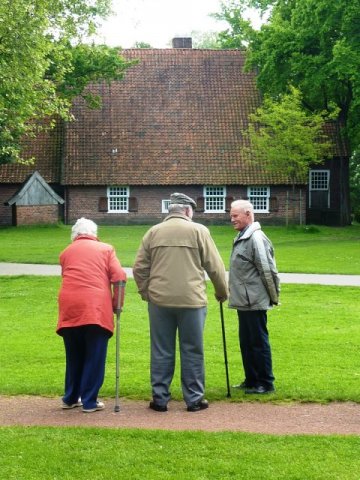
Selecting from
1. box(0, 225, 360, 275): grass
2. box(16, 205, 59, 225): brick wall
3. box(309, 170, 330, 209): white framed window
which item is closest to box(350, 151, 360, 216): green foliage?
box(309, 170, 330, 209): white framed window

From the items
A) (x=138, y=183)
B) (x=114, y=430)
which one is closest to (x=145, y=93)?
(x=138, y=183)

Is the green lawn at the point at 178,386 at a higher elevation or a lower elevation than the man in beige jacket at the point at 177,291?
lower

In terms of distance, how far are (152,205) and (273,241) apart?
12.9m

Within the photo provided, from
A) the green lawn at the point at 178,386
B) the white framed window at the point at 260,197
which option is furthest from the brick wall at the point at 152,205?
the green lawn at the point at 178,386

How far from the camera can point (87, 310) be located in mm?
9328

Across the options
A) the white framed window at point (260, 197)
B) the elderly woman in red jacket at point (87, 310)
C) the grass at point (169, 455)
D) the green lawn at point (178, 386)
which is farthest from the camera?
the white framed window at point (260, 197)

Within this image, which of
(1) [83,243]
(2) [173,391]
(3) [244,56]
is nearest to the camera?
(1) [83,243]

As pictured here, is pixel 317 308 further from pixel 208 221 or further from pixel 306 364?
pixel 208 221

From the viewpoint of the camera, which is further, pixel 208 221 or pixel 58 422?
pixel 208 221

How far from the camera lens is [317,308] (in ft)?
56.9

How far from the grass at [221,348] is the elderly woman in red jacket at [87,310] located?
2.72 ft

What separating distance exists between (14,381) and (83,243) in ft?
7.46

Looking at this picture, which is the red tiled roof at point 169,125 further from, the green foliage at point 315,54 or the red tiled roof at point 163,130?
the green foliage at point 315,54

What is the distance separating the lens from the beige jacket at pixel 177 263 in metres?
9.44
